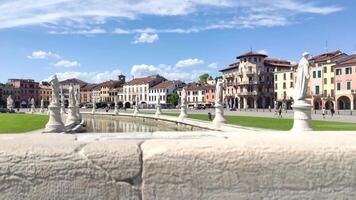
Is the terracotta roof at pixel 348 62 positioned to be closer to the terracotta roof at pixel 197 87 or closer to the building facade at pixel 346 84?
the building facade at pixel 346 84

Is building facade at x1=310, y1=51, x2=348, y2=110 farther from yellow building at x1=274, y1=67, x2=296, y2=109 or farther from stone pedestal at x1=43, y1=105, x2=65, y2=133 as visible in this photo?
stone pedestal at x1=43, y1=105, x2=65, y2=133

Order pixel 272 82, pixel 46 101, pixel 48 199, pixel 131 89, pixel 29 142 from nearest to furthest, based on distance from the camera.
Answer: pixel 48 199
pixel 29 142
pixel 272 82
pixel 131 89
pixel 46 101

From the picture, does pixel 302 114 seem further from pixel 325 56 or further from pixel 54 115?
pixel 325 56

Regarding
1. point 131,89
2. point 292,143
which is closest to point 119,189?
point 292,143

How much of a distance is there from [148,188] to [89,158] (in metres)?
0.36

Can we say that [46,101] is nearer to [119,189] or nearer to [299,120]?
[299,120]

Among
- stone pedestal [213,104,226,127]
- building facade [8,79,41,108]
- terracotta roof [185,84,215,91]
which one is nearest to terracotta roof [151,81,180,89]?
terracotta roof [185,84,215,91]

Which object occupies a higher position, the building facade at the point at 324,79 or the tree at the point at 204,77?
the tree at the point at 204,77

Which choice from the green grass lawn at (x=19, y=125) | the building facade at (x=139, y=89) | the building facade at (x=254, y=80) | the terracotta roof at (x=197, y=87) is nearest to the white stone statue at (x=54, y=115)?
the green grass lawn at (x=19, y=125)

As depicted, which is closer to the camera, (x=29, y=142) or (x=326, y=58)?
(x=29, y=142)

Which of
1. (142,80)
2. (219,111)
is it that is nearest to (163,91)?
(142,80)

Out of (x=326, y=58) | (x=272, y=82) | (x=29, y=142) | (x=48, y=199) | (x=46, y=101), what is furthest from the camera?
(x=46, y=101)

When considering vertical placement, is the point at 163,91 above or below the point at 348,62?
below

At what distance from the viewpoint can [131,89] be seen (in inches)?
6939
